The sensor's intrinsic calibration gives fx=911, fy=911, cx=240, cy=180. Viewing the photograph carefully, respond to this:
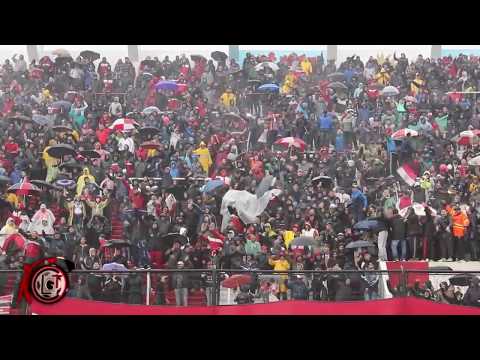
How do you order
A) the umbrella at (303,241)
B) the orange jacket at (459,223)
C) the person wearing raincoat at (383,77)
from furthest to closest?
the person wearing raincoat at (383,77), the orange jacket at (459,223), the umbrella at (303,241)

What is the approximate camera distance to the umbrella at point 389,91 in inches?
1038

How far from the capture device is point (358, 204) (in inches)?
810

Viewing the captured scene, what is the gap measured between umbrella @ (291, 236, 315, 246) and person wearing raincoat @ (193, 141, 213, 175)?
4.38 m

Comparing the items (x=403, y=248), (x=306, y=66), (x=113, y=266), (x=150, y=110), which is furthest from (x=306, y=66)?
(x=113, y=266)

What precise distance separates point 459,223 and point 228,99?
9469mm

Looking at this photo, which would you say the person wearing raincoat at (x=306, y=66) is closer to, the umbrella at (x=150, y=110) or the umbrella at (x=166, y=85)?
the umbrella at (x=166, y=85)

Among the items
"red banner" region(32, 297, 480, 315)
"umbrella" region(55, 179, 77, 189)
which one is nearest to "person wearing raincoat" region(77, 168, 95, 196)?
"umbrella" region(55, 179, 77, 189)

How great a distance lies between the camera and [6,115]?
25.1 m

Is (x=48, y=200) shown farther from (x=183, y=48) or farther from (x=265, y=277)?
(x=183, y=48)

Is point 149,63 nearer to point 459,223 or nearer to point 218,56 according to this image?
point 218,56

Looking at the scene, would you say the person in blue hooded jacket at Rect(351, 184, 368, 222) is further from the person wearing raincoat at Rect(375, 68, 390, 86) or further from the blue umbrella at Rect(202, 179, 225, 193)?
the person wearing raincoat at Rect(375, 68, 390, 86)

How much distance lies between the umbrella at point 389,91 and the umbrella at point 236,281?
13.4 m

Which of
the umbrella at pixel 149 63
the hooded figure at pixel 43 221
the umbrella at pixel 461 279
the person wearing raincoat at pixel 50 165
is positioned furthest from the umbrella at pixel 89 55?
the umbrella at pixel 461 279
